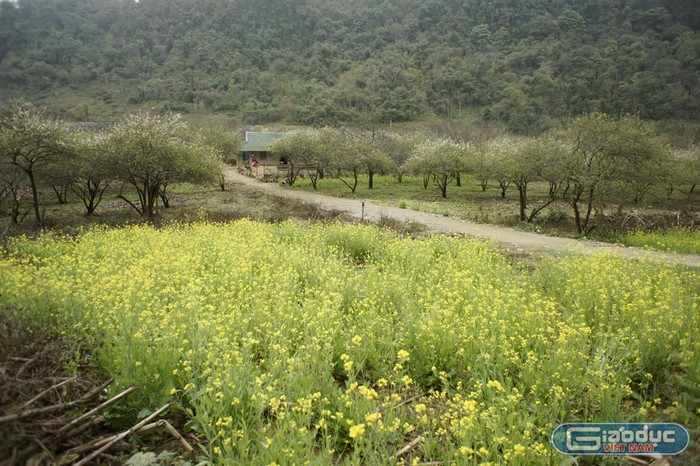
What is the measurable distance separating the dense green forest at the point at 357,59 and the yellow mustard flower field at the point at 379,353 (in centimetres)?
9139

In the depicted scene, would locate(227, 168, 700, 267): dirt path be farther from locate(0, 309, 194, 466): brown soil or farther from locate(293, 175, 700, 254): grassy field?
locate(0, 309, 194, 466): brown soil

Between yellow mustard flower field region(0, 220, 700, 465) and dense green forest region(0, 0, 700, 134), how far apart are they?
300ft

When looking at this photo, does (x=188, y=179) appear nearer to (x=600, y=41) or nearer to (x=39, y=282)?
(x=39, y=282)

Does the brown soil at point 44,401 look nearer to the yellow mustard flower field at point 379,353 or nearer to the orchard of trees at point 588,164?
the yellow mustard flower field at point 379,353

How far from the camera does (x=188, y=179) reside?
77.7 feet

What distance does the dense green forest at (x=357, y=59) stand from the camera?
327 feet

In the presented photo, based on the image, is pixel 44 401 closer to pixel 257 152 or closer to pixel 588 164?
pixel 588 164

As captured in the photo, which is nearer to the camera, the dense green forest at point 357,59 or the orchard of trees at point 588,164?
the orchard of trees at point 588,164

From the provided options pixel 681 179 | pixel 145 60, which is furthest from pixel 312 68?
pixel 681 179

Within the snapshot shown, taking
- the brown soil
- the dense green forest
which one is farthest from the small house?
the brown soil

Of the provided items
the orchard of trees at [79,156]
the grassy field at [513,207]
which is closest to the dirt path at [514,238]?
the grassy field at [513,207]

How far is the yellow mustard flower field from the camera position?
389 centimetres

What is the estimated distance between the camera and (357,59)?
5778 inches

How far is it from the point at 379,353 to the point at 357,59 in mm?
157381
